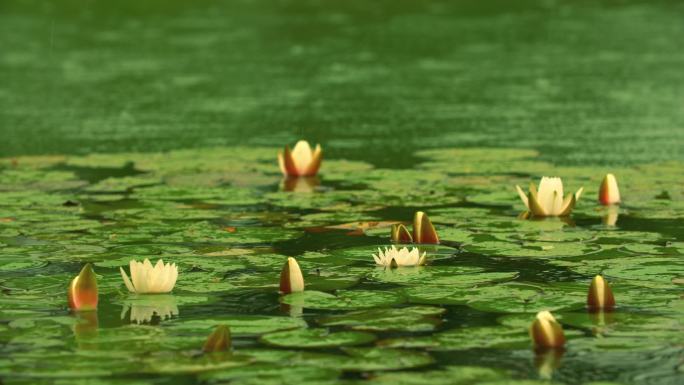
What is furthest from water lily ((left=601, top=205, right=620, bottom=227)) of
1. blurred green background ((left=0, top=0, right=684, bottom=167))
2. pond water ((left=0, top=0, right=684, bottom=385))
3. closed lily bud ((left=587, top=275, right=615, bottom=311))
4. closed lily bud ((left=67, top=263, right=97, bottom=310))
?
closed lily bud ((left=67, top=263, right=97, bottom=310))

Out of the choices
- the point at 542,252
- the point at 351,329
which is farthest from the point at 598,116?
the point at 351,329

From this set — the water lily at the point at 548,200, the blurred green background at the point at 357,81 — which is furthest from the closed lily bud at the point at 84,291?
the blurred green background at the point at 357,81

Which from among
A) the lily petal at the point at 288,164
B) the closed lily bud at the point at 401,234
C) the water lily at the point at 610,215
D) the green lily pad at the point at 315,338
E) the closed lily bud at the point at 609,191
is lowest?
the green lily pad at the point at 315,338

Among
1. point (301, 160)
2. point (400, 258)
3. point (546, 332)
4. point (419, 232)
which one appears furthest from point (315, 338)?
point (301, 160)

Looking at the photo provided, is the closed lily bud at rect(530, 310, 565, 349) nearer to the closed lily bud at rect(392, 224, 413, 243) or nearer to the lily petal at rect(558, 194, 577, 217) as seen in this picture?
the closed lily bud at rect(392, 224, 413, 243)

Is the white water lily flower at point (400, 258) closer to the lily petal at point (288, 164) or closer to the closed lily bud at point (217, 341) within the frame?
the closed lily bud at point (217, 341)

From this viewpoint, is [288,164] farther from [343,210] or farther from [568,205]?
[568,205]
